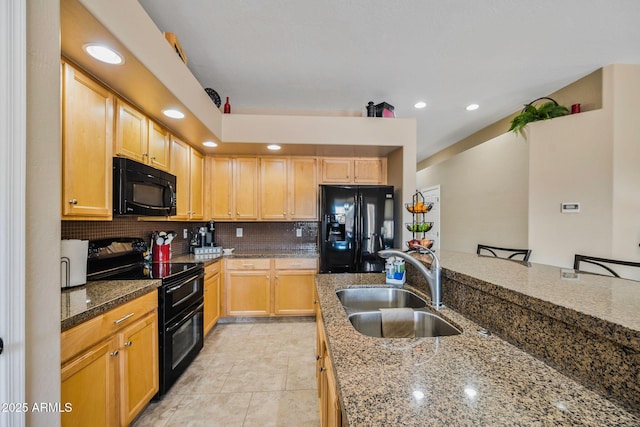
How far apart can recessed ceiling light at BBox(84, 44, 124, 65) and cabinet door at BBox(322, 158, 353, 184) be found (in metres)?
2.41

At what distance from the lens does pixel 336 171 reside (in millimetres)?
3562

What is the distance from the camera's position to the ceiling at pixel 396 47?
181cm

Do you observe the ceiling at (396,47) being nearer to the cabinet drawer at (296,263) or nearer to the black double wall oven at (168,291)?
the black double wall oven at (168,291)

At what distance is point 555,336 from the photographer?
76 centimetres

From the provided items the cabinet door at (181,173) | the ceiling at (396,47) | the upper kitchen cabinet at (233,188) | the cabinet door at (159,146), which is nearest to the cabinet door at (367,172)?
the ceiling at (396,47)

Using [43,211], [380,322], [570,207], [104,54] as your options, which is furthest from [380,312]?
[570,207]

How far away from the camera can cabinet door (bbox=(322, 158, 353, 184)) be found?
3.56m

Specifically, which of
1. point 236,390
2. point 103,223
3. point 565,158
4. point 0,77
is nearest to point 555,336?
point 0,77

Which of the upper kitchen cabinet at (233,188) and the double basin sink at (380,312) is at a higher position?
the upper kitchen cabinet at (233,188)

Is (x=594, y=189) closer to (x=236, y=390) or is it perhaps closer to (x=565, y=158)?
(x=565, y=158)

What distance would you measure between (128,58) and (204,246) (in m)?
2.48

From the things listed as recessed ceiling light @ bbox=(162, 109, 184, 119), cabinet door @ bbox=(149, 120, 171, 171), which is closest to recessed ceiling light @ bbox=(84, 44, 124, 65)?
recessed ceiling light @ bbox=(162, 109, 184, 119)

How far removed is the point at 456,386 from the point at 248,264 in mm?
2903

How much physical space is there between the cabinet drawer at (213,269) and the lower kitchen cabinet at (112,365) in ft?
3.21
